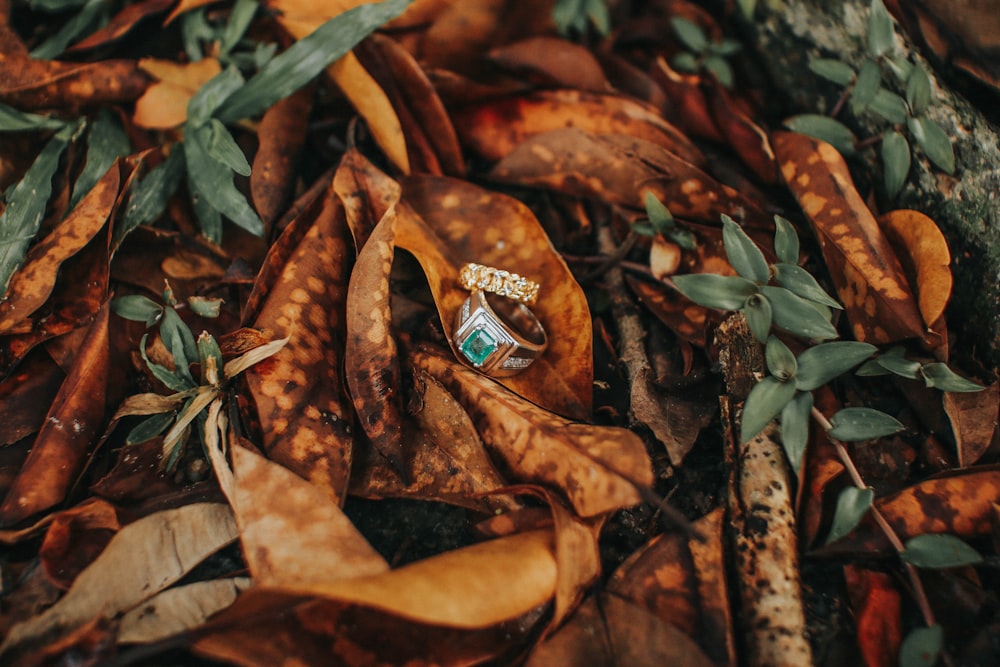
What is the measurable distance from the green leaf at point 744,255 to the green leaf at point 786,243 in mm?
56

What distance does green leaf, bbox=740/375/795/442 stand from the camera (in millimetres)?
1154

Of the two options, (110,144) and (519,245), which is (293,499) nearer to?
(519,245)

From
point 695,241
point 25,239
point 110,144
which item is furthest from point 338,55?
point 695,241

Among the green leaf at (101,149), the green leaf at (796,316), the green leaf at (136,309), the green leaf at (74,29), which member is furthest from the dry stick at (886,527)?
the green leaf at (74,29)

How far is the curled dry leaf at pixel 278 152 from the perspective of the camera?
145 cm

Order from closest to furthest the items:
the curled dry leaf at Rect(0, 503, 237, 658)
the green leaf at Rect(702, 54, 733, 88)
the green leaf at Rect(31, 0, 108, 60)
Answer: the curled dry leaf at Rect(0, 503, 237, 658)
the green leaf at Rect(31, 0, 108, 60)
the green leaf at Rect(702, 54, 733, 88)

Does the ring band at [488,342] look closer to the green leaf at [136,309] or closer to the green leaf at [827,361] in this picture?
the green leaf at [827,361]

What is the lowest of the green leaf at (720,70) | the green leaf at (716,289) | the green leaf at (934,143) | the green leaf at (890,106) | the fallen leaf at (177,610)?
the fallen leaf at (177,610)

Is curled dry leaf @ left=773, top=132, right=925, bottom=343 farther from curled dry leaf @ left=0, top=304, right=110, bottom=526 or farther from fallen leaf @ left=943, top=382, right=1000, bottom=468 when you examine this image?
curled dry leaf @ left=0, top=304, right=110, bottom=526

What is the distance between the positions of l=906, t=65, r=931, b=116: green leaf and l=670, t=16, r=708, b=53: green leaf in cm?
54

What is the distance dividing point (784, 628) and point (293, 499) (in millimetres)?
791

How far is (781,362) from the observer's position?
120 cm

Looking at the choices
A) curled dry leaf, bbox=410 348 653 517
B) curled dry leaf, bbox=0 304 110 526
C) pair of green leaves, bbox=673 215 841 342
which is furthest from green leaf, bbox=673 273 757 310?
curled dry leaf, bbox=0 304 110 526

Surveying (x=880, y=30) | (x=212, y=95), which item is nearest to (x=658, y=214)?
(x=880, y=30)
